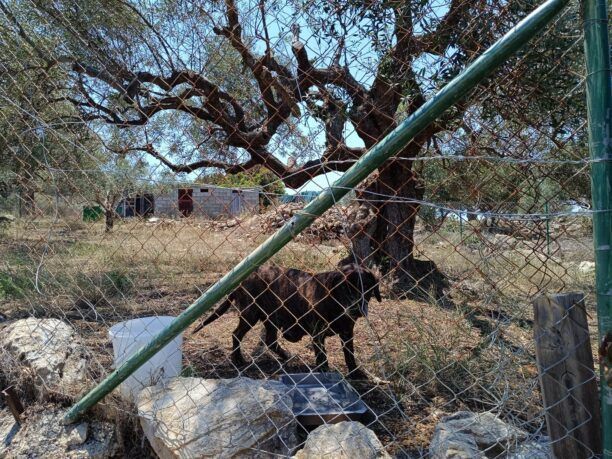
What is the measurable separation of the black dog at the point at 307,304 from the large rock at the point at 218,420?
1087mm

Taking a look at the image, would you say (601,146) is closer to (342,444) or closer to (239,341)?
(342,444)

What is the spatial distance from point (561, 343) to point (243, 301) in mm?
2650

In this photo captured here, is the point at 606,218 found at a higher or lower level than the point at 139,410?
higher

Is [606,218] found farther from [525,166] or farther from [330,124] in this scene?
[330,124]

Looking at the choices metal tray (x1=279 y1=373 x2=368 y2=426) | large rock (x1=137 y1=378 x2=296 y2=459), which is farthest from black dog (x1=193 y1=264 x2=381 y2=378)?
large rock (x1=137 y1=378 x2=296 y2=459)

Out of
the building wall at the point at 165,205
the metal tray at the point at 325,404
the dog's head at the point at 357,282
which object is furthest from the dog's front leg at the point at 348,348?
the building wall at the point at 165,205

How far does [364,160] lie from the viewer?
1.82m

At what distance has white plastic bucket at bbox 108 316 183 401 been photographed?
2.63 meters

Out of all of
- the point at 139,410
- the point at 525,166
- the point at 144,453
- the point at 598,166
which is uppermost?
the point at 525,166

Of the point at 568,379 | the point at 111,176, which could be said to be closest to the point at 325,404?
the point at 568,379

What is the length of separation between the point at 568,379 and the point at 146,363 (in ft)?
6.97

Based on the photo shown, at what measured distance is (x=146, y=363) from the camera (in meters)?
2.71

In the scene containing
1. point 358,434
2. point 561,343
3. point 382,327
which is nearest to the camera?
point 561,343

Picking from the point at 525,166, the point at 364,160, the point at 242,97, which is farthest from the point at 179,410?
the point at 242,97
